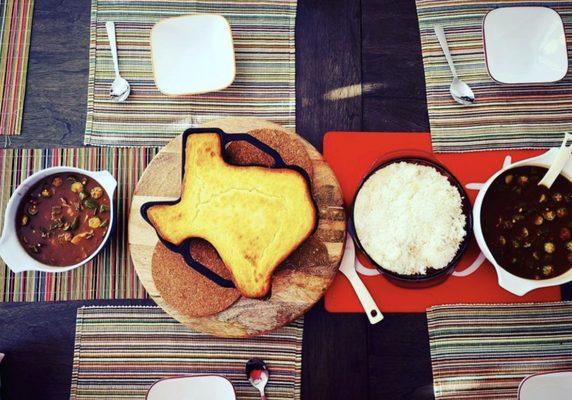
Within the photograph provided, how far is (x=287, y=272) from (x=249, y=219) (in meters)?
0.18

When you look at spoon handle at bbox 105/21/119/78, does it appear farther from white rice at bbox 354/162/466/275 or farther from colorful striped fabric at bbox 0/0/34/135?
white rice at bbox 354/162/466/275

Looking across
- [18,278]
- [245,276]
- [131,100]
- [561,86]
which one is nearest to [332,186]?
[245,276]

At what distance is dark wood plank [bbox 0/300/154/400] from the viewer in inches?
48.7

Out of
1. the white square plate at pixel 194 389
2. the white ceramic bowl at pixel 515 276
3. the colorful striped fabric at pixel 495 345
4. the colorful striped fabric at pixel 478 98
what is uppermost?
the colorful striped fabric at pixel 478 98

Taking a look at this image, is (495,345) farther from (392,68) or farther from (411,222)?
(392,68)

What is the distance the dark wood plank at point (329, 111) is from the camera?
1224 mm

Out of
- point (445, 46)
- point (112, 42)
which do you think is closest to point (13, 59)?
point (112, 42)

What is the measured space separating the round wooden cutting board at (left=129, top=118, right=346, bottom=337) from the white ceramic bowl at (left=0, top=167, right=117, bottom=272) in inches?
3.1

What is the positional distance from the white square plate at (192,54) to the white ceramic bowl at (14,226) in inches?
12.7

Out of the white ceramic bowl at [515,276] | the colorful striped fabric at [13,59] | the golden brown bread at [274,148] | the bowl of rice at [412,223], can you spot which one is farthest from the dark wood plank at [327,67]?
the colorful striped fabric at [13,59]

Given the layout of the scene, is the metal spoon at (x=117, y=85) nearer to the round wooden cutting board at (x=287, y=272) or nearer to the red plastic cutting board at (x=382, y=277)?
the round wooden cutting board at (x=287, y=272)

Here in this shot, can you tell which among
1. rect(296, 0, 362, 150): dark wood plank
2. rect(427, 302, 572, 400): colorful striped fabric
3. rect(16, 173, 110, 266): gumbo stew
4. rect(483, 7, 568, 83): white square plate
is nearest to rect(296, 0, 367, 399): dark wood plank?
rect(296, 0, 362, 150): dark wood plank

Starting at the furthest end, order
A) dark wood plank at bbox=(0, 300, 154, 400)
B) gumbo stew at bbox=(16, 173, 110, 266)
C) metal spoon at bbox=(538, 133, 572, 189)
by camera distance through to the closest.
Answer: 1. dark wood plank at bbox=(0, 300, 154, 400)
2. gumbo stew at bbox=(16, 173, 110, 266)
3. metal spoon at bbox=(538, 133, 572, 189)

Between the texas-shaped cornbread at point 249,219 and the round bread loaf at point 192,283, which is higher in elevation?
the texas-shaped cornbread at point 249,219
